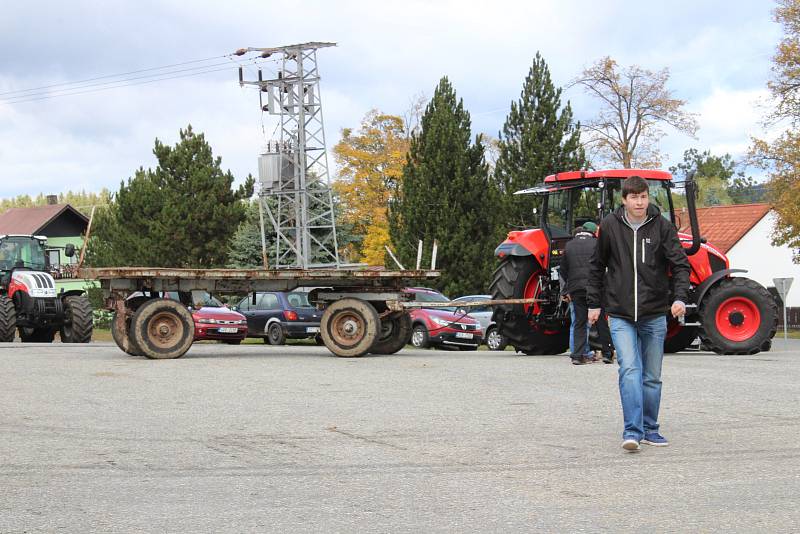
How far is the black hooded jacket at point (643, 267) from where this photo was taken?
822 cm

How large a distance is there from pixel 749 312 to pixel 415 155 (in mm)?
29524

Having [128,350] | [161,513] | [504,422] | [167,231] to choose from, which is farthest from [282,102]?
[161,513]

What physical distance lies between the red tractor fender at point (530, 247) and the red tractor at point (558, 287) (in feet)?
0.05

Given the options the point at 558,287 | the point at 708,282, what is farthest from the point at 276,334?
the point at 708,282

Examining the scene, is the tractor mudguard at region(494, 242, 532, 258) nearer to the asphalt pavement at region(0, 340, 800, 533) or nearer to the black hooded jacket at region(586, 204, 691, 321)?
the asphalt pavement at region(0, 340, 800, 533)

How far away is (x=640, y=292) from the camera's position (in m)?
8.23

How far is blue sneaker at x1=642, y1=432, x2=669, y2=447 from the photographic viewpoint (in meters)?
8.30

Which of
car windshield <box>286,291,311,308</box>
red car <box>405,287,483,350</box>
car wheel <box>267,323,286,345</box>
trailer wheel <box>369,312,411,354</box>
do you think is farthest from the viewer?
car windshield <box>286,291,311,308</box>

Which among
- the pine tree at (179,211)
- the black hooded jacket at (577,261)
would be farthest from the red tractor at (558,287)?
the pine tree at (179,211)

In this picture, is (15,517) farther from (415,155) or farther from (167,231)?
(167,231)

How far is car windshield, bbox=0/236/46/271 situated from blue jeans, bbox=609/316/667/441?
2154cm

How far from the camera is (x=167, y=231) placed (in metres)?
49.5

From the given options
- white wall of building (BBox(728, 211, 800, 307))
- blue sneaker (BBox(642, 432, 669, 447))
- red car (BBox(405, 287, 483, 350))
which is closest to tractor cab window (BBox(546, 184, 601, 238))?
red car (BBox(405, 287, 483, 350))

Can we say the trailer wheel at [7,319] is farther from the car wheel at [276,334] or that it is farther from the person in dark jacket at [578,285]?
the person in dark jacket at [578,285]
